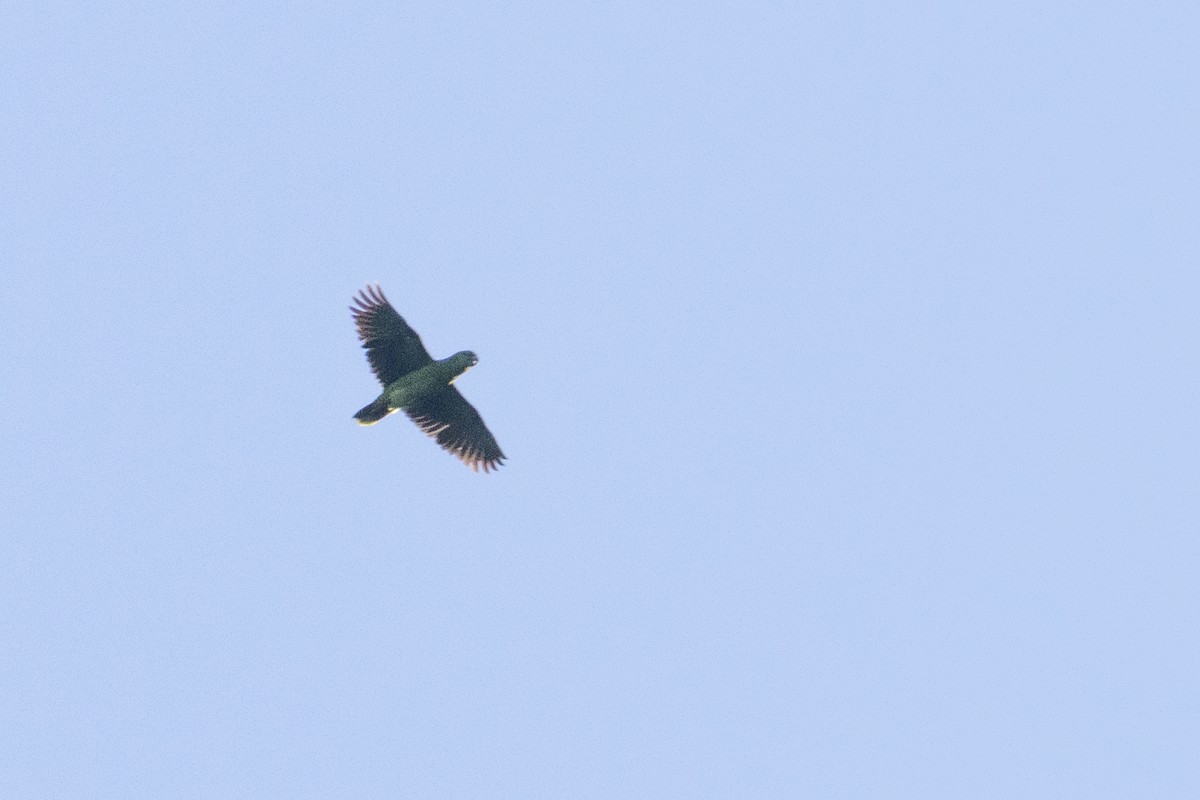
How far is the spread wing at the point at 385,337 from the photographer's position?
31.9m

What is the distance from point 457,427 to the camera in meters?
33.0

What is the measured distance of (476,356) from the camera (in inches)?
1254

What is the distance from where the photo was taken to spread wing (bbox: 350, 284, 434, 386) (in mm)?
31906

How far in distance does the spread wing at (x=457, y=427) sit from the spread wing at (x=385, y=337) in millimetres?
725

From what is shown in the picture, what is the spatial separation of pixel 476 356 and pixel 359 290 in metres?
2.10

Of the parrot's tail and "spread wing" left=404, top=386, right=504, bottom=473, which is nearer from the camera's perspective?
the parrot's tail

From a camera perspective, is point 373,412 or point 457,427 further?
point 457,427

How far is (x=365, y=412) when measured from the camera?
32.0 m

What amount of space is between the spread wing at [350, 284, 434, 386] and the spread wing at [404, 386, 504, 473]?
73 cm

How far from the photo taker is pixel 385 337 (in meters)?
32.0

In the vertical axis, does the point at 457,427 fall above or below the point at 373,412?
above

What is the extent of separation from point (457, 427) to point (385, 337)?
2.06 metres

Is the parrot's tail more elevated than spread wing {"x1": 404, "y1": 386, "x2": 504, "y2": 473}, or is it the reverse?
spread wing {"x1": 404, "y1": 386, "x2": 504, "y2": 473}

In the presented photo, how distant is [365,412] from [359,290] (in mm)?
1903
